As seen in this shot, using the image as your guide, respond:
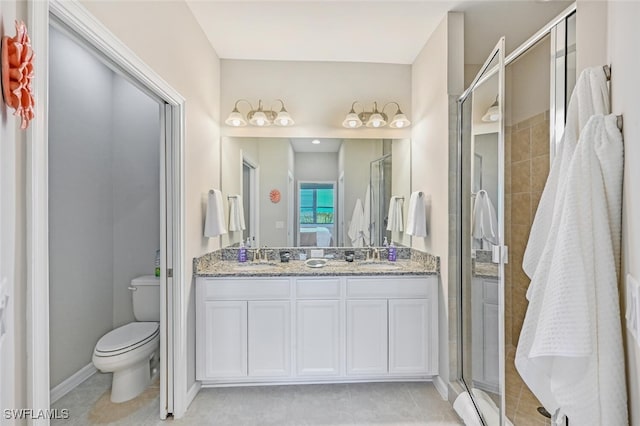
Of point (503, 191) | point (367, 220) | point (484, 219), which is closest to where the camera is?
point (503, 191)

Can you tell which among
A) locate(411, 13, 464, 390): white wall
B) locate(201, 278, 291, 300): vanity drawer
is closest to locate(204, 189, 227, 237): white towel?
locate(201, 278, 291, 300): vanity drawer

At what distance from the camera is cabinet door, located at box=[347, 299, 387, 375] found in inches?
94.3

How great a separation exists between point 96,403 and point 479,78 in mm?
3211

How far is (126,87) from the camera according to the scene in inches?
113

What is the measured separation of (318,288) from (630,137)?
1930mm

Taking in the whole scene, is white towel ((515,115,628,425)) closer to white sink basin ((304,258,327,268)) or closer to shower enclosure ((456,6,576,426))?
shower enclosure ((456,6,576,426))

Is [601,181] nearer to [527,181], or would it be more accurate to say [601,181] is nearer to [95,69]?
[527,181]

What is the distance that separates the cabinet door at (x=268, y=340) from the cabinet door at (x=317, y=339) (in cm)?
9

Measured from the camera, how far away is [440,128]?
238cm

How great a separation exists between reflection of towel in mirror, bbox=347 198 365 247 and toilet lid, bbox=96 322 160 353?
1.75m

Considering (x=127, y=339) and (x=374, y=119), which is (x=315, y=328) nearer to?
(x=127, y=339)

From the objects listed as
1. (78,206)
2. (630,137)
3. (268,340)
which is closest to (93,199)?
(78,206)

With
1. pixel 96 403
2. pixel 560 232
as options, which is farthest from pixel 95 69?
pixel 560 232

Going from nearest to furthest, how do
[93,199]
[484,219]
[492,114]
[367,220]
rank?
1. [492,114]
2. [484,219]
3. [93,199]
4. [367,220]
